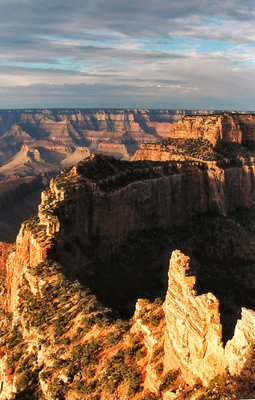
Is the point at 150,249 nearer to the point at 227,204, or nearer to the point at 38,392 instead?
the point at 227,204

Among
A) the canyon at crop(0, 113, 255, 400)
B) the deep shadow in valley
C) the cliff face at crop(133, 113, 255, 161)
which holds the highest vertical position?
the cliff face at crop(133, 113, 255, 161)

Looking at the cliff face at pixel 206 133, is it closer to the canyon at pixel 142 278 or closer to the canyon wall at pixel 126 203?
the canyon at pixel 142 278

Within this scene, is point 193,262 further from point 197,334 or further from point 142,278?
point 197,334

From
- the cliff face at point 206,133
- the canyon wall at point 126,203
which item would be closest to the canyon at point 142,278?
the canyon wall at point 126,203

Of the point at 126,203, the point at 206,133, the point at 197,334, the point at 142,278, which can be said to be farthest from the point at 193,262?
the point at 206,133

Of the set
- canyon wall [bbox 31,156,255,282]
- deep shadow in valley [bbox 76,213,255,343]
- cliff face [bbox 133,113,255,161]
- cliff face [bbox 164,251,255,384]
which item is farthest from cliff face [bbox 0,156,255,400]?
cliff face [bbox 133,113,255,161]

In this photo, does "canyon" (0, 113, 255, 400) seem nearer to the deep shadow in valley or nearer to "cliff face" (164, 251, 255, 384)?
"cliff face" (164, 251, 255, 384)
